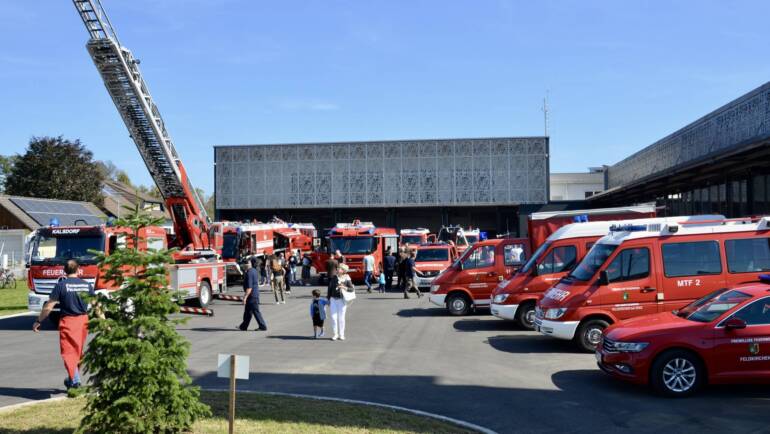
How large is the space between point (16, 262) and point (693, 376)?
39.5 m

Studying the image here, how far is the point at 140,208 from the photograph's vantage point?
25.5 feet

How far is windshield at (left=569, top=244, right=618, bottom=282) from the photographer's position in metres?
12.9

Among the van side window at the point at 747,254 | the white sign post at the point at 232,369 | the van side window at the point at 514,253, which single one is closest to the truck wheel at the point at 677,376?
the van side window at the point at 747,254

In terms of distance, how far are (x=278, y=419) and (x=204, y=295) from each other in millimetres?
15498

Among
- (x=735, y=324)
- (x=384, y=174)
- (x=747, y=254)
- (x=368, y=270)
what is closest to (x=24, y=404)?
(x=735, y=324)

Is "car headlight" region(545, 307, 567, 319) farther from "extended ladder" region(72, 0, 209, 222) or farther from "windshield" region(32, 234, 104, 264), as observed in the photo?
"extended ladder" region(72, 0, 209, 222)

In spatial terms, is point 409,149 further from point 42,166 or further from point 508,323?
point 508,323

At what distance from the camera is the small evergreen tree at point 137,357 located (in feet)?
21.4

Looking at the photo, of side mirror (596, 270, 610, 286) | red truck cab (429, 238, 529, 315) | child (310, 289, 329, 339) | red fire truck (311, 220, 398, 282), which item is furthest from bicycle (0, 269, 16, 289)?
side mirror (596, 270, 610, 286)

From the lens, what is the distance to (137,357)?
6.55 meters

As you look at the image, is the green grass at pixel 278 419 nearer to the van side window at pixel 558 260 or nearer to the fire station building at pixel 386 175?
the van side window at pixel 558 260

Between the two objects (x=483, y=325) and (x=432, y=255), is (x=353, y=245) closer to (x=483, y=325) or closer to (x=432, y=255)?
(x=432, y=255)

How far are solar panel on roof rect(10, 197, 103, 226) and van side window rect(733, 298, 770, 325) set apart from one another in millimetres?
42349

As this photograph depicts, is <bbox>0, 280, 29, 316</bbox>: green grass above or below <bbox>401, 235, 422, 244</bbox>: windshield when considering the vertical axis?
below
